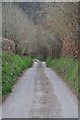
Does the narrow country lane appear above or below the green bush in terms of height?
above

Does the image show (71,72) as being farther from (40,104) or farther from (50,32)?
(50,32)

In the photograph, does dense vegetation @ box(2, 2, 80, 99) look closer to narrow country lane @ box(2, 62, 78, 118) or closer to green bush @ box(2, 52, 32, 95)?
green bush @ box(2, 52, 32, 95)

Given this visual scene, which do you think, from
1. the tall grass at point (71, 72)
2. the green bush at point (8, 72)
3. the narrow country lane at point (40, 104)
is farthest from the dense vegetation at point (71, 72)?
the green bush at point (8, 72)

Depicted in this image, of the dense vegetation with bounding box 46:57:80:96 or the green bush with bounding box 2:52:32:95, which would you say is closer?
the green bush with bounding box 2:52:32:95

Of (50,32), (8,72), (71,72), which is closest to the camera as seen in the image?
(8,72)

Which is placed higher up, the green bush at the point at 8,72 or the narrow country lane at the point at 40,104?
the narrow country lane at the point at 40,104

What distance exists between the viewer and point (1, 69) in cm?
2319

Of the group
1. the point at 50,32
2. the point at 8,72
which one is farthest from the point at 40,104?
the point at 50,32

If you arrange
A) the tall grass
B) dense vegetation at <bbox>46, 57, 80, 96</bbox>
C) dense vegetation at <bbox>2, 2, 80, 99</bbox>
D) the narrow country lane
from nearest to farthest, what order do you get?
the narrow country lane
dense vegetation at <bbox>46, 57, 80, 96</bbox>
the tall grass
dense vegetation at <bbox>2, 2, 80, 99</bbox>

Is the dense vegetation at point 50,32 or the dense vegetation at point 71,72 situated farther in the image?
the dense vegetation at point 50,32

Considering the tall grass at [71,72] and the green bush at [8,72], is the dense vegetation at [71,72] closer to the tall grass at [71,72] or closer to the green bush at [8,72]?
the tall grass at [71,72]

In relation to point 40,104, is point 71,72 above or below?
below

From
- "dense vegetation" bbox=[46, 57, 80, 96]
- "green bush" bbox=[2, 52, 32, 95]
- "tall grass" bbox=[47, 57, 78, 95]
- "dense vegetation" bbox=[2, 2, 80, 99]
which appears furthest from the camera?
"dense vegetation" bbox=[2, 2, 80, 99]

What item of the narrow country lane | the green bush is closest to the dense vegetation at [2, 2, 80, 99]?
the green bush
